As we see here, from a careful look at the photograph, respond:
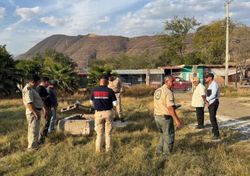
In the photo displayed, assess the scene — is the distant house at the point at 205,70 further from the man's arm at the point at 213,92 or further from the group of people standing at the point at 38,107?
the group of people standing at the point at 38,107

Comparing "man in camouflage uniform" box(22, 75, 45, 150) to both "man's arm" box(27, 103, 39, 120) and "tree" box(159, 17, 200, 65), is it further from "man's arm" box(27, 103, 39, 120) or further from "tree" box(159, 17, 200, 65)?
"tree" box(159, 17, 200, 65)

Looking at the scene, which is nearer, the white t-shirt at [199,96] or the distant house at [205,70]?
the white t-shirt at [199,96]

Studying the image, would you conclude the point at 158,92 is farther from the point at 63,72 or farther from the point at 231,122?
the point at 63,72

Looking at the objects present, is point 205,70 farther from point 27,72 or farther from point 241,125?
point 241,125

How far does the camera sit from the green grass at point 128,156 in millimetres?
→ 6504

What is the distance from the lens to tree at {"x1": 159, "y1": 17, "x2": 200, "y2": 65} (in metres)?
60.3

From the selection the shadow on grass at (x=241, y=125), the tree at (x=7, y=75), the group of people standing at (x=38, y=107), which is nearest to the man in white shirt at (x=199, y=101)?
the shadow on grass at (x=241, y=125)

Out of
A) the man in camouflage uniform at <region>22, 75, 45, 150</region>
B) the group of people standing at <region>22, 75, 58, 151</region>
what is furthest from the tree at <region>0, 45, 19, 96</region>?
the man in camouflage uniform at <region>22, 75, 45, 150</region>

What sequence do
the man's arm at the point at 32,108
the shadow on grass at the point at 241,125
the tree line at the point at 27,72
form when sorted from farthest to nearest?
1. the tree line at the point at 27,72
2. the shadow on grass at the point at 241,125
3. the man's arm at the point at 32,108

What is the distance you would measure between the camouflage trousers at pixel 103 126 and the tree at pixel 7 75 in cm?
2060

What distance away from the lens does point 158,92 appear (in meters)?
7.52

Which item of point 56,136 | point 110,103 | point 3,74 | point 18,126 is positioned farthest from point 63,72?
point 110,103

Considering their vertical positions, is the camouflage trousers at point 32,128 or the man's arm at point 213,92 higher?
the man's arm at point 213,92

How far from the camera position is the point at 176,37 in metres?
60.6
